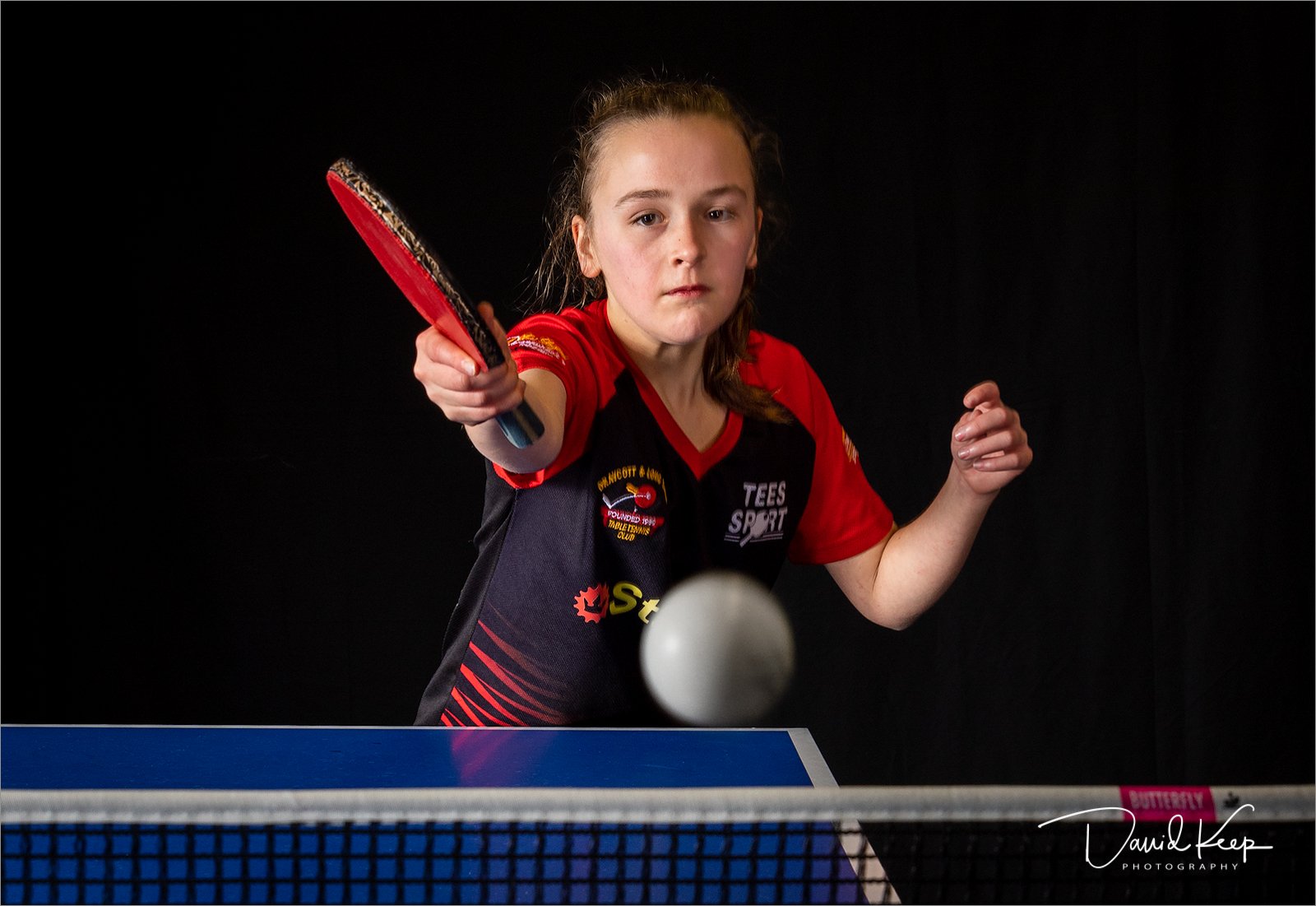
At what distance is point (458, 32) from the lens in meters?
3.78

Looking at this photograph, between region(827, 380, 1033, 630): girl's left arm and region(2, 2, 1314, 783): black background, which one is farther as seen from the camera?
region(2, 2, 1314, 783): black background

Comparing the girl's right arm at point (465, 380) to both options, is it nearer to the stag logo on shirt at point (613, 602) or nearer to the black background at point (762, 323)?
the stag logo on shirt at point (613, 602)

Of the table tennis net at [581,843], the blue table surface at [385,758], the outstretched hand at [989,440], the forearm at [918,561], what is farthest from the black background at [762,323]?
the table tennis net at [581,843]

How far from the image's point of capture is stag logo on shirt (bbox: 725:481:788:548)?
7.58 feet

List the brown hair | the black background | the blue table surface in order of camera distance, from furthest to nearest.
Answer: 1. the black background
2. the brown hair
3. the blue table surface

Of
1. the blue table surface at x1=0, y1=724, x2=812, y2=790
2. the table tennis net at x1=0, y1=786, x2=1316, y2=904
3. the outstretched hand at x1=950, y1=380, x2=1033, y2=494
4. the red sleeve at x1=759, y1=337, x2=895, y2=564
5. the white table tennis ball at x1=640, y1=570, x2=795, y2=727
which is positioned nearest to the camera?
the table tennis net at x1=0, y1=786, x2=1316, y2=904

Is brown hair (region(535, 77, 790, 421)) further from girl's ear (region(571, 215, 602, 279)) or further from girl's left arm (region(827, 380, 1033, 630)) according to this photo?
girl's left arm (region(827, 380, 1033, 630))

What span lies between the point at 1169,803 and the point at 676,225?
120 centimetres

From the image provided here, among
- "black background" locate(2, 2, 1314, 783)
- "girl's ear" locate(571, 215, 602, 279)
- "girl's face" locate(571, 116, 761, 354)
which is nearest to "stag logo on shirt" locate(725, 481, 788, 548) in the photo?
Result: "girl's face" locate(571, 116, 761, 354)

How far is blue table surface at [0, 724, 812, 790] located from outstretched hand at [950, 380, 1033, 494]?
1.84 feet

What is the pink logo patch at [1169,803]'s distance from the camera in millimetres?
1245

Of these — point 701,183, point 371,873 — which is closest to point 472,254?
point 701,183

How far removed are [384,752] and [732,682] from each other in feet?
2.08

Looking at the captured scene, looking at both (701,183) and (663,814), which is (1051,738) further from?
(663,814)
